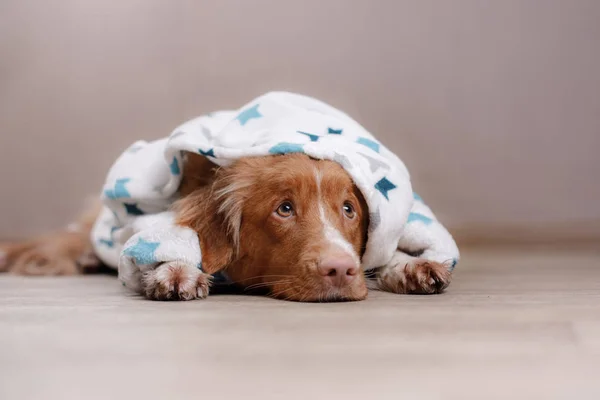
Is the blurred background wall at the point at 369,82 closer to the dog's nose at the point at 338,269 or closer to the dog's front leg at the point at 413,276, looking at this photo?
the dog's front leg at the point at 413,276

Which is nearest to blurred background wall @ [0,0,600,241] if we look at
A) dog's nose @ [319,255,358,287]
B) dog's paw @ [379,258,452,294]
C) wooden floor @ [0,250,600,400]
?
dog's paw @ [379,258,452,294]

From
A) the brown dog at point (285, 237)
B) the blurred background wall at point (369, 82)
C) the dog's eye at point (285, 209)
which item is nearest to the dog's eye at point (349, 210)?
the brown dog at point (285, 237)

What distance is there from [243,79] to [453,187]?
5.41ft

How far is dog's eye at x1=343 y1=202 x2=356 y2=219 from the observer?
2.54m

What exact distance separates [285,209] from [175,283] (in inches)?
16.9

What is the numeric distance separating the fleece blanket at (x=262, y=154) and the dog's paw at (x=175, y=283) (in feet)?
0.11

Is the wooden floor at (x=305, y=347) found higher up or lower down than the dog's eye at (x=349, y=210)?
lower down

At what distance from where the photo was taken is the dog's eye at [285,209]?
2492 millimetres

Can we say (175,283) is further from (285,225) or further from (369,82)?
(369,82)

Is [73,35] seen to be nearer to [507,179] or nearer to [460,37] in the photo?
[460,37]

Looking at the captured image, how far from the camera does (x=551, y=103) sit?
539cm

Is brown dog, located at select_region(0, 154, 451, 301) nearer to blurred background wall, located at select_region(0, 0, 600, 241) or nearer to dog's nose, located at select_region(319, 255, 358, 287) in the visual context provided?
dog's nose, located at select_region(319, 255, 358, 287)

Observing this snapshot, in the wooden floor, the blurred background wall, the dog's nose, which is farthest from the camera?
the blurred background wall

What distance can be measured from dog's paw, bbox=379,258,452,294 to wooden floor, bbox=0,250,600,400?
0.21 ft
